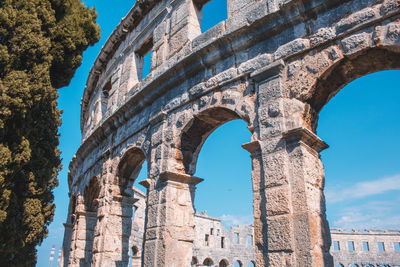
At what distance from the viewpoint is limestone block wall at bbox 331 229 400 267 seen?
29.5 metres

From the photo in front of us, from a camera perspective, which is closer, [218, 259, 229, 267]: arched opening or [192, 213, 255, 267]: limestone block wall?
[192, 213, 255, 267]: limestone block wall

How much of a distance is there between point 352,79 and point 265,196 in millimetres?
1957

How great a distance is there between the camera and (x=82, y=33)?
7074mm

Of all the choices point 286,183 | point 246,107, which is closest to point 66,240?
point 246,107

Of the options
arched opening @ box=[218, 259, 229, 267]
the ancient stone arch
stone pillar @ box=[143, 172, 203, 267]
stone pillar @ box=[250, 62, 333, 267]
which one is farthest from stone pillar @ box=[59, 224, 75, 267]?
arched opening @ box=[218, 259, 229, 267]

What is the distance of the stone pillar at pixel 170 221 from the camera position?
5.42m

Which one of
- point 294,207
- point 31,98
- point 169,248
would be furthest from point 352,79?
point 31,98

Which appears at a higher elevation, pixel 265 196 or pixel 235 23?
Answer: pixel 235 23

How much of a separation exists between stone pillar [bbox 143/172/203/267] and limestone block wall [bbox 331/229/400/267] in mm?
27754

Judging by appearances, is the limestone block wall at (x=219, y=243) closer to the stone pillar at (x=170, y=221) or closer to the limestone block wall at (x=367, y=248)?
the limestone block wall at (x=367, y=248)

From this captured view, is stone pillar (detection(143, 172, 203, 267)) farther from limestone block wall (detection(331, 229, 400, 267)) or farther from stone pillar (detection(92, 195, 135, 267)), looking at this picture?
limestone block wall (detection(331, 229, 400, 267))

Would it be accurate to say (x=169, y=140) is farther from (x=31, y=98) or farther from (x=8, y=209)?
(x=8, y=209)

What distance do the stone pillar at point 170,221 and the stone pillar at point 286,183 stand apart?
5.77 feet

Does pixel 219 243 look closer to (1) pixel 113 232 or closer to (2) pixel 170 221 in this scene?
(1) pixel 113 232
